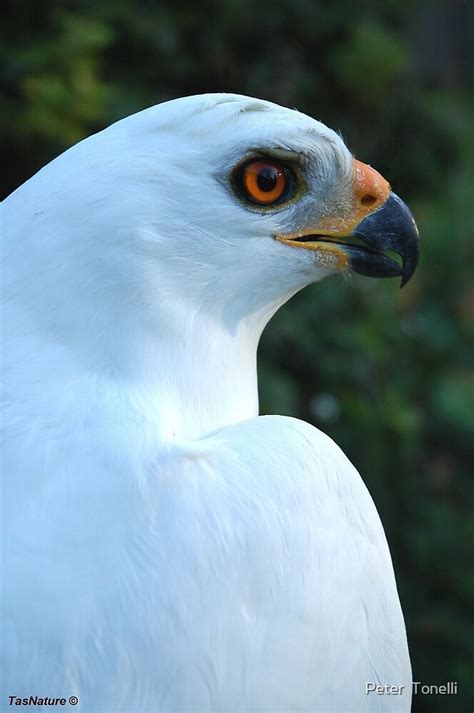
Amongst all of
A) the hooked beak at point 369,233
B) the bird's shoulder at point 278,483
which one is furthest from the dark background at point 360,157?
the bird's shoulder at point 278,483

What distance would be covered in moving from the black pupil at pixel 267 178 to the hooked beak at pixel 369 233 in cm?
19

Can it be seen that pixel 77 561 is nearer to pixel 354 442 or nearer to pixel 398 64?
pixel 354 442

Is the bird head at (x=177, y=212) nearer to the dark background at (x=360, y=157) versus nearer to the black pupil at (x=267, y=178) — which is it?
the black pupil at (x=267, y=178)

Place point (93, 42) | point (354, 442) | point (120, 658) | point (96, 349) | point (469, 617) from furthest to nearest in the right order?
point (354, 442) < point (469, 617) < point (93, 42) < point (96, 349) < point (120, 658)

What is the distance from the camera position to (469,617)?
4.79 metres

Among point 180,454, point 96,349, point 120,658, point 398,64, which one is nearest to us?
point 120,658

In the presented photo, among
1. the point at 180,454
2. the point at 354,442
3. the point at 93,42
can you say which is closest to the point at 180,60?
the point at 93,42

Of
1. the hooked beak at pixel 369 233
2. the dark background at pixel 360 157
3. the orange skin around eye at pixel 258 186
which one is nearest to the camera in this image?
the orange skin around eye at pixel 258 186

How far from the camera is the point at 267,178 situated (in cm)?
217

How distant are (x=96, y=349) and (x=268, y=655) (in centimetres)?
66

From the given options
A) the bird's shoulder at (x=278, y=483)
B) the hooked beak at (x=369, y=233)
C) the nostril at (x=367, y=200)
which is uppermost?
the nostril at (x=367, y=200)

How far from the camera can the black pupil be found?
84.8 inches

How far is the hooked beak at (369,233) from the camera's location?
2.37 metres

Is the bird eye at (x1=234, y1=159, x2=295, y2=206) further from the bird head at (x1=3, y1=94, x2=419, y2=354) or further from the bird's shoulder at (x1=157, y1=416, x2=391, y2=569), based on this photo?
the bird's shoulder at (x1=157, y1=416, x2=391, y2=569)
